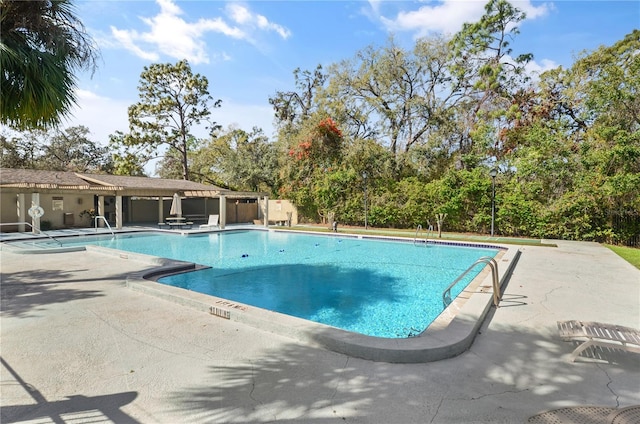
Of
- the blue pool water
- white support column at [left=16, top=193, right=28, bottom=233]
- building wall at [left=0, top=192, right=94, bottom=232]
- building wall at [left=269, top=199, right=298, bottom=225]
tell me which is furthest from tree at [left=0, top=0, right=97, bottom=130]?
building wall at [left=269, top=199, right=298, bottom=225]

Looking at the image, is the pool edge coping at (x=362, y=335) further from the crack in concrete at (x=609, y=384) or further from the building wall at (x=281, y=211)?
the building wall at (x=281, y=211)

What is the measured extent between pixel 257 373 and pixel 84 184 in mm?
20871

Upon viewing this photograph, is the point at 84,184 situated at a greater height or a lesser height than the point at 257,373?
greater

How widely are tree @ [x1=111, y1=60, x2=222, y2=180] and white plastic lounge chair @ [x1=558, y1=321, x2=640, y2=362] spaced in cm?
3234

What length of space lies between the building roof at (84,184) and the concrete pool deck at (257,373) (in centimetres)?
1452

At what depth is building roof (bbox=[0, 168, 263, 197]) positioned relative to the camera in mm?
16625

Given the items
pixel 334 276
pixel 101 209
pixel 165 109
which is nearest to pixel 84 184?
pixel 101 209

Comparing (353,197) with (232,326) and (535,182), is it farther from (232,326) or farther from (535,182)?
(232,326)

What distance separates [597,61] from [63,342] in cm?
2261

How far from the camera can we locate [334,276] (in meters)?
9.25

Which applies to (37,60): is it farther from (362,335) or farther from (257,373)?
(362,335)

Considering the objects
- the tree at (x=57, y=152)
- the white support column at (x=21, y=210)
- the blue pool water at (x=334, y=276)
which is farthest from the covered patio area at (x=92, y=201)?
the tree at (x=57, y=152)

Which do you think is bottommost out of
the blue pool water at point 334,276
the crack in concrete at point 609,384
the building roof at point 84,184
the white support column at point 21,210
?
the blue pool water at point 334,276

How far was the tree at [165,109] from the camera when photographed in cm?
2986
